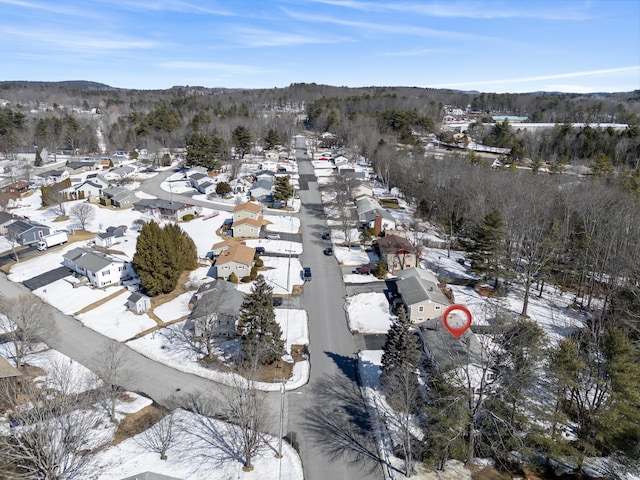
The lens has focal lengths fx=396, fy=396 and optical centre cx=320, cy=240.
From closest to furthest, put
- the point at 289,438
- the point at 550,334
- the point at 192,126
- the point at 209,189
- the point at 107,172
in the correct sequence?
1. the point at 289,438
2. the point at 550,334
3. the point at 209,189
4. the point at 107,172
5. the point at 192,126

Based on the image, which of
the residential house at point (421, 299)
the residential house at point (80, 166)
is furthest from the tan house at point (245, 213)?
the residential house at point (80, 166)

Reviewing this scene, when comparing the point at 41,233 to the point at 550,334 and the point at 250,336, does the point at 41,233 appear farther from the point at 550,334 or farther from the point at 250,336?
the point at 550,334

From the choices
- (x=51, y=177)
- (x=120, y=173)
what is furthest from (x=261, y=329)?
(x=51, y=177)

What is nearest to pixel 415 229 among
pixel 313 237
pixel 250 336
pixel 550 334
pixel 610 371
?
pixel 313 237

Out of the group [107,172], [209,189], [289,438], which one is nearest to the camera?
[289,438]

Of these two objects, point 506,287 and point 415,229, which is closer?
point 506,287

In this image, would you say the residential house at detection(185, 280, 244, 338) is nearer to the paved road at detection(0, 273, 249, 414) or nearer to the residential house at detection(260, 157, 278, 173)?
the paved road at detection(0, 273, 249, 414)
